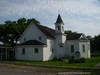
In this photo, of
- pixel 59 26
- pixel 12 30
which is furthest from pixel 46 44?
pixel 12 30

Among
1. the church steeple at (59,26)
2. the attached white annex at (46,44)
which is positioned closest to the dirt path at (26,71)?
the attached white annex at (46,44)

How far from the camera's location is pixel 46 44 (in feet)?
128

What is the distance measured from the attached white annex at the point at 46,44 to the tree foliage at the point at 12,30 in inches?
371

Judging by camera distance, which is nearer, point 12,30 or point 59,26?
point 59,26

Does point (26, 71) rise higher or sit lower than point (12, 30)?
lower

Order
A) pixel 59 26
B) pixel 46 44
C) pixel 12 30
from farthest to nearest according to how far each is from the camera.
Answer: pixel 12 30
pixel 59 26
pixel 46 44

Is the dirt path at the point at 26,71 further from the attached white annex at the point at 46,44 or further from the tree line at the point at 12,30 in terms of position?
the tree line at the point at 12,30

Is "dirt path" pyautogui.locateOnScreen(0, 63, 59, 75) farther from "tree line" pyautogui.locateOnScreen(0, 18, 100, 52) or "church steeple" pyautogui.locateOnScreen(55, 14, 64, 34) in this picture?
"tree line" pyautogui.locateOnScreen(0, 18, 100, 52)

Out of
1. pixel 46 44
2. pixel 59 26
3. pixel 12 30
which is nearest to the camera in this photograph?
pixel 46 44

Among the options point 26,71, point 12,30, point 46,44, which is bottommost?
point 26,71

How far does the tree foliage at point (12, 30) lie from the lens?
5138cm

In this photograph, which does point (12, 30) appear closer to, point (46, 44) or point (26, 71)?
point (46, 44)

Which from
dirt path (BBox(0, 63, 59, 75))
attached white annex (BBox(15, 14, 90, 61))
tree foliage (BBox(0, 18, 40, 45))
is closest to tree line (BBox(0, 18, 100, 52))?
tree foliage (BBox(0, 18, 40, 45))

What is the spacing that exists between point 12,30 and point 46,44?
15760mm
